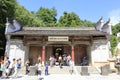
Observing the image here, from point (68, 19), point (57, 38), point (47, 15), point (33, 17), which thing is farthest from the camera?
point (47, 15)

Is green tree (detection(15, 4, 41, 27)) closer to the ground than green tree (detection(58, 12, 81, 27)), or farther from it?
closer to the ground

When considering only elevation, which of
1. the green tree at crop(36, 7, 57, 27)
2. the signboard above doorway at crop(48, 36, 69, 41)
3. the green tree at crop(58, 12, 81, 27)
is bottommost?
the signboard above doorway at crop(48, 36, 69, 41)

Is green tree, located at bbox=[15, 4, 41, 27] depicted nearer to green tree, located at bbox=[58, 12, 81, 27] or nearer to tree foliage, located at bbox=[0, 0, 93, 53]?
tree foliage, located at bbox=[0, 0, 93, 53]

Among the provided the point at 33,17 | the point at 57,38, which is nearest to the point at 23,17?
the point at 33,17

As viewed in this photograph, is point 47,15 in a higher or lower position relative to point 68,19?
higher

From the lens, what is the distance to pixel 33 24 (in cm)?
4234

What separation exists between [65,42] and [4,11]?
8.82 m

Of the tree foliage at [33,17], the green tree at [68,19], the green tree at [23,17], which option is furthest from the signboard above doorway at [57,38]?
the green tree at [68,19]

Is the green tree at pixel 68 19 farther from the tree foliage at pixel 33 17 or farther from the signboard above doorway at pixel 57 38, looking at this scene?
the signboard above doorway at pixel 57 38

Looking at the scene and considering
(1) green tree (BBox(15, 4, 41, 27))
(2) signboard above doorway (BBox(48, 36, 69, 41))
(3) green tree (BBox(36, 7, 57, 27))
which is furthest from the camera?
(3) green tree (BBox(36, 7, 57, 27))

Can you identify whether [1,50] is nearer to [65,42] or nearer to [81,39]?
[65,42]

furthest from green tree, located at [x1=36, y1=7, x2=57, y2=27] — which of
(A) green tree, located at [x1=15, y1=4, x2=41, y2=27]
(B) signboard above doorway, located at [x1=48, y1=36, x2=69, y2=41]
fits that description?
(B) signboard above doorway, located at [x1=48, y1=36, x2=69, y2=41]

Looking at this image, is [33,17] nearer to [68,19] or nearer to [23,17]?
[23,17]

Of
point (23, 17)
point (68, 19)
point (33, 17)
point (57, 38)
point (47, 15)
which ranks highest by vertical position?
Answer: point (47, 15)
